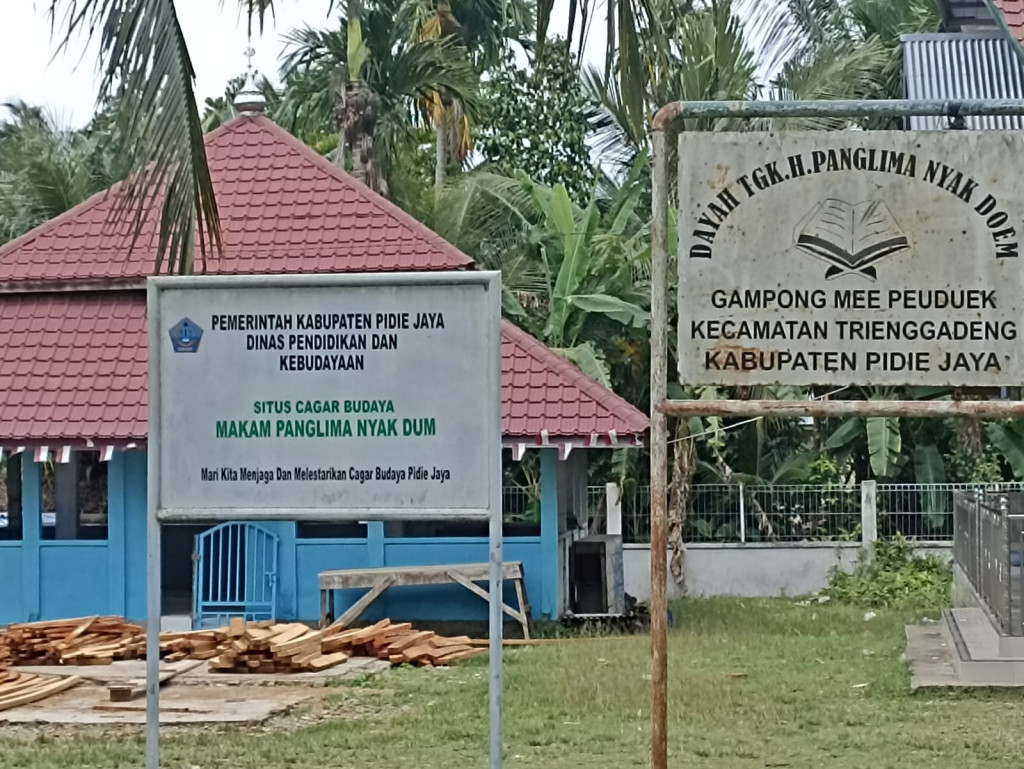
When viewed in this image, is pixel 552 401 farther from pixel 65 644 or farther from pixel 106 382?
pixel 65 644

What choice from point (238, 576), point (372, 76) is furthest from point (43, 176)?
point (238, 576)

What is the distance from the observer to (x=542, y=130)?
35562 millimetres

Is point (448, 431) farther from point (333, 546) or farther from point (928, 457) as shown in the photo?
point (928, 457)

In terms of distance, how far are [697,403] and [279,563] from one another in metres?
11.2

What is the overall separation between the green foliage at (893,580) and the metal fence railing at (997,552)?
10.6 feet

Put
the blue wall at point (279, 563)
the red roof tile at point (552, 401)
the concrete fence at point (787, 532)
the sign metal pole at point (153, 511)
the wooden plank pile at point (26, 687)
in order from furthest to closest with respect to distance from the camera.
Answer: the concrete fence at point (787, 532)
the blue wall at point (279, 563)
the red roof tile at point (552, 401)
the wooden plank pile at point (26, 687)
the sign metal pole at point (153, 511)

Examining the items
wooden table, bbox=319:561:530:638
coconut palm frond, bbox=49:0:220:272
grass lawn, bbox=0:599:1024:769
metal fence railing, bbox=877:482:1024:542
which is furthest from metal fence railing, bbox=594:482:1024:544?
coconut palm frond, bbox=49:0:220:272

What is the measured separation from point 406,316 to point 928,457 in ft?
56.7

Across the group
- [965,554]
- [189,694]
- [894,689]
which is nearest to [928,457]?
[965,554]

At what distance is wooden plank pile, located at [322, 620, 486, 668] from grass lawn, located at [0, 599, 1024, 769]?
0.33 metres

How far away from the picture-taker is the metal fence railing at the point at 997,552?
12.3m

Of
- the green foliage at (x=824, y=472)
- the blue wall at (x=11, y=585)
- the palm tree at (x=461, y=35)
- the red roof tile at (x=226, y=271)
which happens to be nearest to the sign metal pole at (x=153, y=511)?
the red roof tile at (x=226, y=271)

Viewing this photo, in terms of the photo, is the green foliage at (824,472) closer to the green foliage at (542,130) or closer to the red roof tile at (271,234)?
the red roof tile at (271,234)

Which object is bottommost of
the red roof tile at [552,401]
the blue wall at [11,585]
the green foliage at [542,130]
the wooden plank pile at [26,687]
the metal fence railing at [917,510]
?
the wooden plank pile at [26,687]
